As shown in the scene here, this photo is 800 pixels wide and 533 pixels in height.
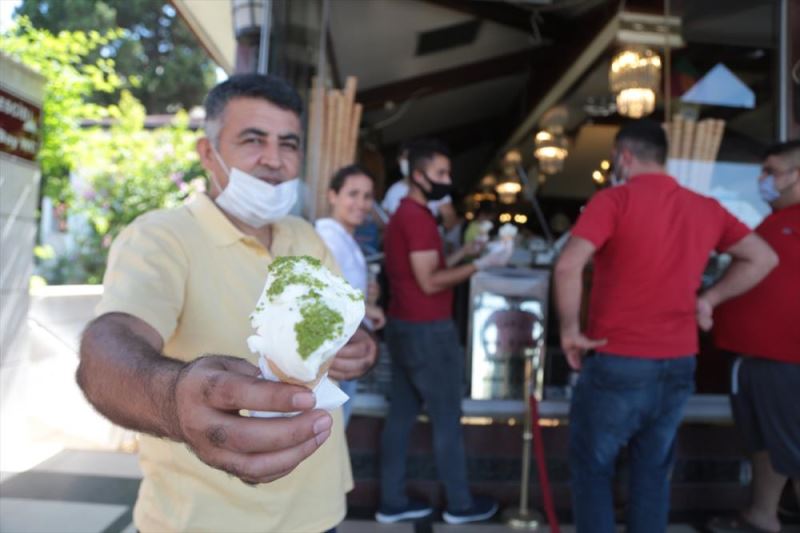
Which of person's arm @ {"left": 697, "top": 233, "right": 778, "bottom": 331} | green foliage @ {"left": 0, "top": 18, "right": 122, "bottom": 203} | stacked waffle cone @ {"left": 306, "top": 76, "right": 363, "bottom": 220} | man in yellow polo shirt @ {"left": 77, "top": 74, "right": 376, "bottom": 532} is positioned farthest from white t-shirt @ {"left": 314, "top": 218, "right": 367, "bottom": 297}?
person's arm @ {"left": 697, "top": 233, "right": 778, "bottom": 331}

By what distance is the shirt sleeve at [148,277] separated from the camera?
1.15m

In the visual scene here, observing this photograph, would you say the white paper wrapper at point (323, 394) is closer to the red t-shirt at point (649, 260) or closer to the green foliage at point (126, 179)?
the red t-shirt at point (649, 260)

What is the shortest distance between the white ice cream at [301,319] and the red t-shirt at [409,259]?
2.20 m

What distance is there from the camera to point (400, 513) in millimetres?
3301

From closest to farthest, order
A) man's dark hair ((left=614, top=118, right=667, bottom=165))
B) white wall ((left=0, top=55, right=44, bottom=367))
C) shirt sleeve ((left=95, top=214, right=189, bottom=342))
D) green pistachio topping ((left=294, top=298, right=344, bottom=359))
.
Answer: green pistachio topping ((left=294, top=298, right=344, bottom=359)) → shirt sleeve ((left=95, top=214, right=189, bottom=342)) → white wall ((left=0, top=55, right=44, bottom=367)) → man's dark hair ((left=614, top=118, right=667, bottom=165))

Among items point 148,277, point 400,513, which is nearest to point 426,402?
point 400,513

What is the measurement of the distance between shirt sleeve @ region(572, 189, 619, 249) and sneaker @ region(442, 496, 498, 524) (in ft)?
5.75

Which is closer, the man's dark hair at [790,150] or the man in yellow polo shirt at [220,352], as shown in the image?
the man in yellow polo shirt at [220,352]

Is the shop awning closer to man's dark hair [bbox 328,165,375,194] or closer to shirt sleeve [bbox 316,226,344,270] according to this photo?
man's dark hair [bbox 328,165,375,194]

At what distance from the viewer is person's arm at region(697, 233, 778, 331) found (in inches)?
104

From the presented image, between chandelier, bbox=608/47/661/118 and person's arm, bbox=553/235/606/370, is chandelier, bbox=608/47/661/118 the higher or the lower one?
the higher one

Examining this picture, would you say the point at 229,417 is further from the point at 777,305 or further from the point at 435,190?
the point at 777,305

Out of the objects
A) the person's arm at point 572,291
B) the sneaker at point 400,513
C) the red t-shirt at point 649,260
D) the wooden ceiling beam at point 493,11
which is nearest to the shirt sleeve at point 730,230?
the red t-shirt at point 649,260

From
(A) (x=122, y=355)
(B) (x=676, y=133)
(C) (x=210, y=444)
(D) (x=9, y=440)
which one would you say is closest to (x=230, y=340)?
(A) (x=122, y=355)
